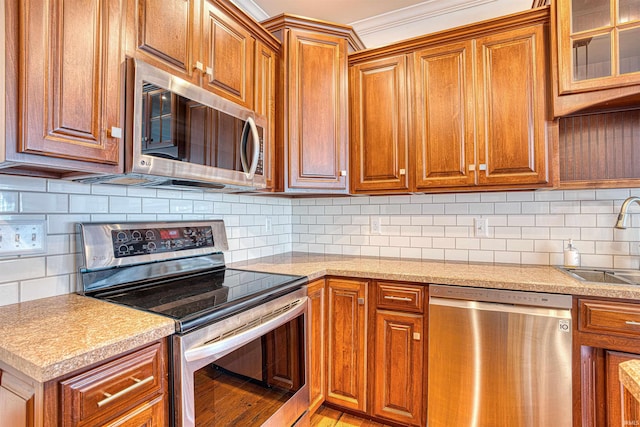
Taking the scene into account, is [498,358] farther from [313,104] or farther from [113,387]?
[313,104]

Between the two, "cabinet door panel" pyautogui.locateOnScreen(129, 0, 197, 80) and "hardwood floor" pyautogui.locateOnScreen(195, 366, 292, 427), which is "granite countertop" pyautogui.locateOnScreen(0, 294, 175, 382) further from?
"cabinet door panel" pyautogui.locateOnScreen(129, 0, 197, 80)

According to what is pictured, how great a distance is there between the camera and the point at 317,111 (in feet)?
6.63

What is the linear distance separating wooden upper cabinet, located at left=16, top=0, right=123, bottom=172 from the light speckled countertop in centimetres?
47

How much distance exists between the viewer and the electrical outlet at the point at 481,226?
2.08 m

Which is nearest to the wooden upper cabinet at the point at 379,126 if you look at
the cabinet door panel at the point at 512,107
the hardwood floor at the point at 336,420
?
the cabinet door panel at the point at 512,107

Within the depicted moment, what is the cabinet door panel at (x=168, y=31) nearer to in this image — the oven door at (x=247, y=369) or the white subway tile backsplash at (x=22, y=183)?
the white subway tile backsplash at (x=22, y=183)

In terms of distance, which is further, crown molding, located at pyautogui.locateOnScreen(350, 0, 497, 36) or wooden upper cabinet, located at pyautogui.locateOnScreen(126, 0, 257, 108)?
crown molding, located at pyautogui.locateOnScreen(350, 0, 497, 36)

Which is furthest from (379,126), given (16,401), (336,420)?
(16,401)

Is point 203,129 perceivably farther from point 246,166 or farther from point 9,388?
point 9,388

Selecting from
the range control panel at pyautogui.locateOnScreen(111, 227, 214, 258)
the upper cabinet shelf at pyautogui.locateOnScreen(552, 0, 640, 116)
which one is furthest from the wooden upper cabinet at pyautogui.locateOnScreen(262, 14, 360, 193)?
the upper cabinet shelf at pyautogui.locateOnScreen(552, 0, 640, 116)

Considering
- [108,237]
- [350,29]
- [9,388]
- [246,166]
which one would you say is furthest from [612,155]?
[9,388]

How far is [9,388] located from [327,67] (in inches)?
79.5

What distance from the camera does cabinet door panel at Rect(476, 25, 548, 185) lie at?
1710mm

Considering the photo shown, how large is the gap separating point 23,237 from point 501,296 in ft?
6.49
